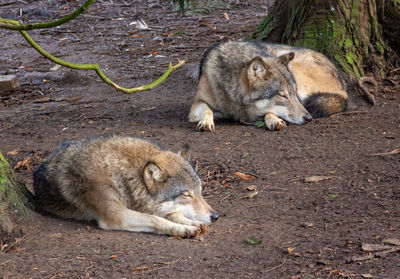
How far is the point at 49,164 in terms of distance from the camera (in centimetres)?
578

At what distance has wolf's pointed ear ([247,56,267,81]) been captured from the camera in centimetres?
881

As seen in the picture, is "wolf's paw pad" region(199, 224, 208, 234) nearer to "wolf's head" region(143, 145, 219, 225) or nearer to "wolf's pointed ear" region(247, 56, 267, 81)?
"wolf's head" region(143, 145, 219, 225)

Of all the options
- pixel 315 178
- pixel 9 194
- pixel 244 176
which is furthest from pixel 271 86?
pixel 9 194

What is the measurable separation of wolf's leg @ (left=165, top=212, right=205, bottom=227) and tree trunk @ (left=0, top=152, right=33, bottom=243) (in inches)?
53.5

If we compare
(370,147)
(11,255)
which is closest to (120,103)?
(370,147)

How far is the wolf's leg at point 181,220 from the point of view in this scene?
532 cm

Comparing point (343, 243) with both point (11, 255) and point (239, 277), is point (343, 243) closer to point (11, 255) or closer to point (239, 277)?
point (239, 277)

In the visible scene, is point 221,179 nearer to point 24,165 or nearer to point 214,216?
point 214,216

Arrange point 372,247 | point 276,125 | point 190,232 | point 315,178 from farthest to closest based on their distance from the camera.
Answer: point 276,125 < point 315,178 < point 190,232 < point 372,247

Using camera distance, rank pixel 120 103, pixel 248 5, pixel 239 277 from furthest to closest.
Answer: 1. pixel 248 5
2. pixel 120 103
3. pixel 239 277

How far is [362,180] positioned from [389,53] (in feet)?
16.2

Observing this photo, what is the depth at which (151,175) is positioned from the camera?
5.46 meters

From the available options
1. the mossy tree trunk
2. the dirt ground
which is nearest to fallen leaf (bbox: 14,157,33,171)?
the dirt ground

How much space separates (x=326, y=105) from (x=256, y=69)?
1256mm
